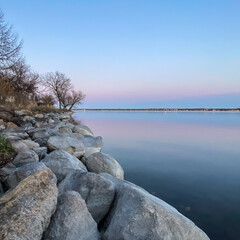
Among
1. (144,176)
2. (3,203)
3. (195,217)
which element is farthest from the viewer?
A: (144,176)

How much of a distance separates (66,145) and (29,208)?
3265 mm

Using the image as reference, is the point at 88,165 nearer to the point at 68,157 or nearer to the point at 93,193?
the point at 68,157

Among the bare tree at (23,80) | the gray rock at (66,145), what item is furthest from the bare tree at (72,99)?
the gray rock at (66,145)

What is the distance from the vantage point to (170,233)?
1.74 metres

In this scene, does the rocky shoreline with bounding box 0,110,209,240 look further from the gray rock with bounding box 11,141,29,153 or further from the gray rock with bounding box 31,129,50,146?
the gray rock with bounding box 31,129,50,146

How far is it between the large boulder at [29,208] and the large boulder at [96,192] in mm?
523

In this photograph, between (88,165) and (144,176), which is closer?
(88,165)

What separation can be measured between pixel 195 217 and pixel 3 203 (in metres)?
3.00

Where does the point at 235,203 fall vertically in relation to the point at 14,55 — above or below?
below

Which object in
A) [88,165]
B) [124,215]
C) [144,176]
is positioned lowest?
[144,176]

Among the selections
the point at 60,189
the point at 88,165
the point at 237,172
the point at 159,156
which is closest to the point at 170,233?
the point at 60,189

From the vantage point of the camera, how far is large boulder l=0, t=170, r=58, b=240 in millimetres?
1389

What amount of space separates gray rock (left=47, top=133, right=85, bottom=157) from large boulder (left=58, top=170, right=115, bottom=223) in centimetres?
240

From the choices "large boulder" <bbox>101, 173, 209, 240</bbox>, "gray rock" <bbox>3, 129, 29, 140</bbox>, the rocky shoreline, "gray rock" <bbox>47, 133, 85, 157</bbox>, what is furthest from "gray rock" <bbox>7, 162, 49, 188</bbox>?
"gray rock" <bbox>3, 129, 29, 140</bbox>
